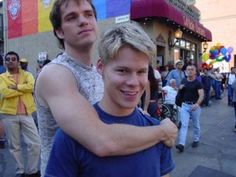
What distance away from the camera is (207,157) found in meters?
6.21

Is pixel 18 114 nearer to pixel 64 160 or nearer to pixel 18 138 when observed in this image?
pixel 18 138

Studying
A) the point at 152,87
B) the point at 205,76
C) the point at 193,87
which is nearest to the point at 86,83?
the point at 152,87

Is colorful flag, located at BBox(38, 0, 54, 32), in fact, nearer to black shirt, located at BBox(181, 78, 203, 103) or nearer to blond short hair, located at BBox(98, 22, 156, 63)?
black shirt, located at BBox(181, 78, 203, 103)

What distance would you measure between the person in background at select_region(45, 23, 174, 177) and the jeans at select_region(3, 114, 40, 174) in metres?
3.70

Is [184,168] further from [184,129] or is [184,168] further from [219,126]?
[219,126]

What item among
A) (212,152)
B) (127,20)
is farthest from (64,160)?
(127,20)

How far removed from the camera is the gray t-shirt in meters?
1.61

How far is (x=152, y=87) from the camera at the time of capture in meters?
6.48

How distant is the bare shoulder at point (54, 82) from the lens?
1440 millimetres

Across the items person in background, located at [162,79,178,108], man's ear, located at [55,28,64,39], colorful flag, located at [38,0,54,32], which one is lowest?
person in background, located at [162,79,178,108]

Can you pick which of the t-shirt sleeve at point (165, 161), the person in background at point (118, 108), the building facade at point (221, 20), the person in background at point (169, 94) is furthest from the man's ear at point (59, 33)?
the building facade at point (221, 20)

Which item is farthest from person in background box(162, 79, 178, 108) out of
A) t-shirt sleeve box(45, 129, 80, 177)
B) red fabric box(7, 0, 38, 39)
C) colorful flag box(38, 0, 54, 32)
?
red fabric box(7, 0, 38, 39)

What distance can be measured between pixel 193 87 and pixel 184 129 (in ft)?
3.01

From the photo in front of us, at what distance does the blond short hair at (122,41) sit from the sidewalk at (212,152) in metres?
4.12
